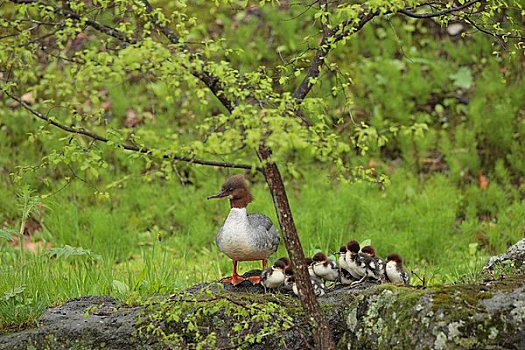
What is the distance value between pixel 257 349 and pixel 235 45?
23.0ft

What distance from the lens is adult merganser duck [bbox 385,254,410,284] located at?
4.84 metres

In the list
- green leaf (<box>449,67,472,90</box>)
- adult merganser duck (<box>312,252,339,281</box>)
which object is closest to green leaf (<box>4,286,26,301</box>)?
adult merganser duck (<box>312,252,339,281</box>)

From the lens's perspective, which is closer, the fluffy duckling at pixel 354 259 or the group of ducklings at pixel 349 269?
the group of ducklings at pixel 349 269

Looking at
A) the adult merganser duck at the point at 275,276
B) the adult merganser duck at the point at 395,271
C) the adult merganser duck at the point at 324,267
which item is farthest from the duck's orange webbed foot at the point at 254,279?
the adult merganser duck at the point at 395,271

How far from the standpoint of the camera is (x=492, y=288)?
3.94m

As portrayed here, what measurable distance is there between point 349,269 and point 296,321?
0.77 meters

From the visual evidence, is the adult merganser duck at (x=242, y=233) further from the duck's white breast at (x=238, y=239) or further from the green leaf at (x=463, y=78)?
the green leaf at (x=463, y=78)

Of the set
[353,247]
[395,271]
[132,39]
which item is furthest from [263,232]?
[132,39]

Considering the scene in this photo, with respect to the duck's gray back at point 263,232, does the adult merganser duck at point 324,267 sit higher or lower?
lower

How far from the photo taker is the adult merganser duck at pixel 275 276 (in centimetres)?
475

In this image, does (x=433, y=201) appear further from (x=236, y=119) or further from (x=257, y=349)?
(x=236, y=119)

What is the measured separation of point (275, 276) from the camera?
4.76 m

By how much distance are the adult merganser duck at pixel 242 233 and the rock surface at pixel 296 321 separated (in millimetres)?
239

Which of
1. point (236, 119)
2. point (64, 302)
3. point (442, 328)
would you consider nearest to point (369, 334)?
point (442, 328)
